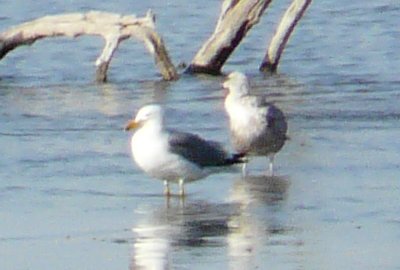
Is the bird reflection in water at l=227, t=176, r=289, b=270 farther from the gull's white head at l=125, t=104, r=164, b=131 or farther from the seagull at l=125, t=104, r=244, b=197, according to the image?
the gull's white head at l=125, t=104, r=164, b=131

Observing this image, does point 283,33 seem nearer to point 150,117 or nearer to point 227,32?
point 227,32

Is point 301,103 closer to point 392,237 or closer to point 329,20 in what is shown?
point 392,237

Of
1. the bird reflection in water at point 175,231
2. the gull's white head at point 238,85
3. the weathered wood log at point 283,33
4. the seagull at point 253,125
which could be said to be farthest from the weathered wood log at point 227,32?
the bird reflection in water at point 175,231

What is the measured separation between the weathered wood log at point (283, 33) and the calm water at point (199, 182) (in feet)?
1.02

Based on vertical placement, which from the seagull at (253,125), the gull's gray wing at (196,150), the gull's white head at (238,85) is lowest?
the seagull at (253,125)

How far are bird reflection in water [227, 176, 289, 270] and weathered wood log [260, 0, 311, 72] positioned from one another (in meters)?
6.35

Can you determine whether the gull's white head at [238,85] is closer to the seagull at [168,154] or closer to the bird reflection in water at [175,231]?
the seagull at [168,154]

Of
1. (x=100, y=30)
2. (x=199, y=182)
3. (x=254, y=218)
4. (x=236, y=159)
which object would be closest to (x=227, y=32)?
(x=100, y=30)

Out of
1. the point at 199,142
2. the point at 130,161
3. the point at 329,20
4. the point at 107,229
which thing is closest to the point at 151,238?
the point at 107,229

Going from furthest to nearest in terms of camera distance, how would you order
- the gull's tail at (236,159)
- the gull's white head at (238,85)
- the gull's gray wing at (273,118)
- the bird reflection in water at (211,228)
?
the gull's white head at (238,85) → the gull's gray wing at (273,118) → the gull's tail at (236,159) → the bird reflection in water at (211,228)

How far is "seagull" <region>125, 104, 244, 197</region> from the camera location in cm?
1062

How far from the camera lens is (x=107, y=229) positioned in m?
9.39

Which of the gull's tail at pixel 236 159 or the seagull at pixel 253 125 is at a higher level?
the gull's tail at pixel 236 159

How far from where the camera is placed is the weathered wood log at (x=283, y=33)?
17609mm
